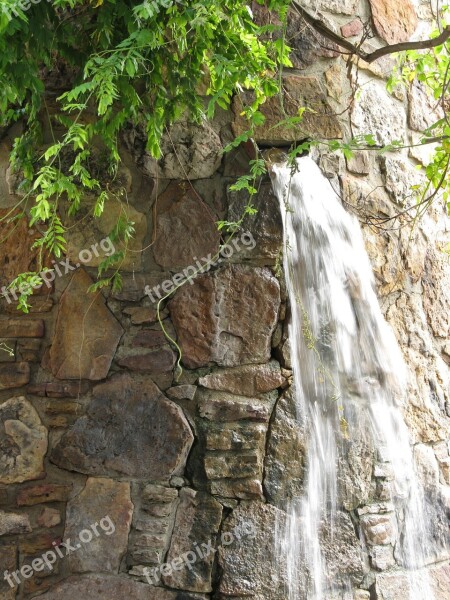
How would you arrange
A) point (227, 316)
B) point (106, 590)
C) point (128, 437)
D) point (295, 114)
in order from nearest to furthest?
point (106, 590), point (128, 437), point (227, 316), point (295, 114)

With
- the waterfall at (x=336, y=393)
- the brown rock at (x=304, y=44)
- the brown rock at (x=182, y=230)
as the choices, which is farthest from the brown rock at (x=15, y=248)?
the brown rock at (x=304, y=44)

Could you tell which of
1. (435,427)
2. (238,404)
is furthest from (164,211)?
(435,427)

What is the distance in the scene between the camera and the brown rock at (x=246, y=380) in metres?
1.97

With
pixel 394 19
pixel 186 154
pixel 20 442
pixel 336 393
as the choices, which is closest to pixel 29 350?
pixel 20 442

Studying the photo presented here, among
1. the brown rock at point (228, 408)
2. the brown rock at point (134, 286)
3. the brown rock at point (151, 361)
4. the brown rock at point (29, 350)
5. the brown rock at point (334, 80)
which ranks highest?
the brown rock at point (334, 80)

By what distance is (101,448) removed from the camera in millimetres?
1901

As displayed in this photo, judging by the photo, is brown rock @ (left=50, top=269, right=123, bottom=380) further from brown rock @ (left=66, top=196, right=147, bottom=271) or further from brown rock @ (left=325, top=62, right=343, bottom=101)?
brown rock @ (left=325, top=62, right=343, bottom=101)

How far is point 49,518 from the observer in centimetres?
187

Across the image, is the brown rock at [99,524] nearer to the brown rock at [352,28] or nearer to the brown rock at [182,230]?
the brown rock at [182,230]

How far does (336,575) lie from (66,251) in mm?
1181

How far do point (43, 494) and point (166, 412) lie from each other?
0.39 metres

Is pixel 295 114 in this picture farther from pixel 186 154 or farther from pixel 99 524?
pixel 99 524

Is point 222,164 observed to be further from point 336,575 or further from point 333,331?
point 336,575

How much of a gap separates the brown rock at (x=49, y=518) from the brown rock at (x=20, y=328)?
Answer: 478 mm
